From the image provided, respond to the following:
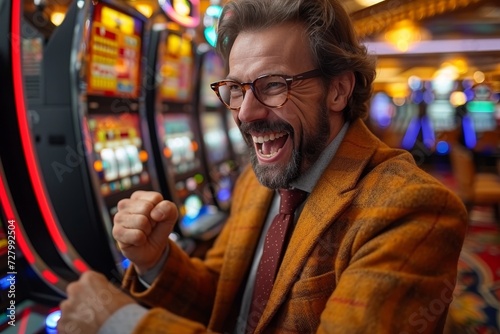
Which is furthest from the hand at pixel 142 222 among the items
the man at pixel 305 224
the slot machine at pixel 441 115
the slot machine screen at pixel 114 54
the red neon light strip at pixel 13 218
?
the slot machine at pixel 441 115

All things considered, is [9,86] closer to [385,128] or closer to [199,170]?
[199,170]

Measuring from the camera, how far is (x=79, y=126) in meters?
2.59

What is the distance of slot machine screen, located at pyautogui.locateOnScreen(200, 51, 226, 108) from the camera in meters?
4.66

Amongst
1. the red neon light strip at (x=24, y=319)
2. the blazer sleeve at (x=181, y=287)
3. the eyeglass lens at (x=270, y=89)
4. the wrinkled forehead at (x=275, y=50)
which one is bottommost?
the red neon light strip at (x=24, y=319)

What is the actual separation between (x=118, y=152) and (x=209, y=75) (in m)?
2.11

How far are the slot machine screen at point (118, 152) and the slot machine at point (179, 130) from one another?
15.4 inches

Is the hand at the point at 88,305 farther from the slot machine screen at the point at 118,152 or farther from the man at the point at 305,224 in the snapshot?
the slot machine screen at the point at 118,152

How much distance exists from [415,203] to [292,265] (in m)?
0.44

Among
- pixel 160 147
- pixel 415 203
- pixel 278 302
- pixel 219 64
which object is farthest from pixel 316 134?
pixel 219 64

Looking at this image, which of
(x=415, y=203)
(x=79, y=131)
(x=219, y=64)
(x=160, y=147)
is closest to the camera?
(x=415, y=203)

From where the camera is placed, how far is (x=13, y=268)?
2.02 metres

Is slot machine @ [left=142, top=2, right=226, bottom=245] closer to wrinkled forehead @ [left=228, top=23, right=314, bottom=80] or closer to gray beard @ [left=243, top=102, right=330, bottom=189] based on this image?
gray beard @ [left=243, top=102, right=330, bottom=189]

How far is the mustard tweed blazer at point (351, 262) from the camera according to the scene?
3.48 ft

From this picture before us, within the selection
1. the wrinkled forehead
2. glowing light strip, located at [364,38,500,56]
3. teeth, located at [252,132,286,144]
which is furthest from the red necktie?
glowing light strip, located at [364,38,500,56]
